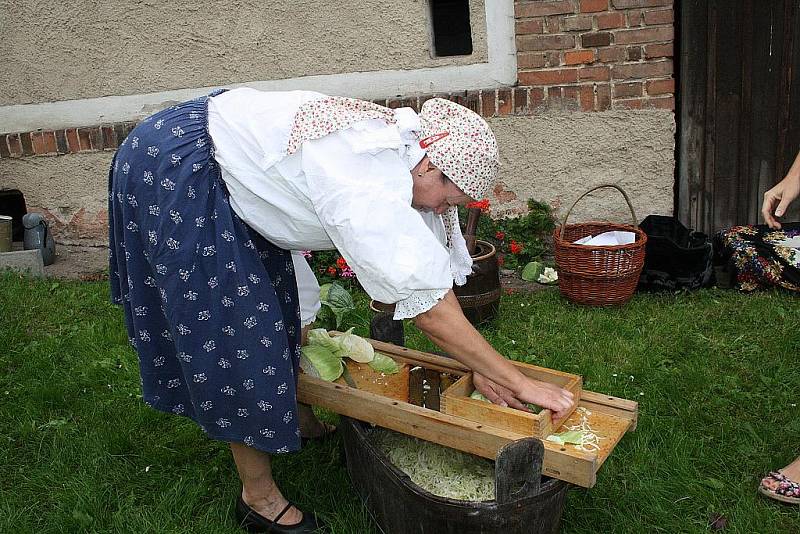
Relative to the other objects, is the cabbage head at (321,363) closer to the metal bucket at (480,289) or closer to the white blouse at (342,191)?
the white blouse at (342,191)

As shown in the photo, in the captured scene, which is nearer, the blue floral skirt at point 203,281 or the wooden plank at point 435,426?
the wooden plank at point 435,426

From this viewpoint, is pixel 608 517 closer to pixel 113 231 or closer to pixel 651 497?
pixel 651 497

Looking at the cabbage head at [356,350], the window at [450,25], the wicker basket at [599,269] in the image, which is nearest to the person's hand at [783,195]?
the wicker basket at [599,269]

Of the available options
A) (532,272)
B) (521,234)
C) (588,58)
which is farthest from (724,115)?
(532,272)

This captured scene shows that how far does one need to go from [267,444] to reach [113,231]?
0.94 meters

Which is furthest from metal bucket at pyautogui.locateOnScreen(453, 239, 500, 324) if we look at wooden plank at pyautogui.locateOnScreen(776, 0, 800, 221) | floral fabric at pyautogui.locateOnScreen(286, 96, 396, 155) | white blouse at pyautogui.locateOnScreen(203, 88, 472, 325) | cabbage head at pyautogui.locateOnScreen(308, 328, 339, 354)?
wooden plank at pyautogui.locateOnScreen(776, 0, 800, 221)

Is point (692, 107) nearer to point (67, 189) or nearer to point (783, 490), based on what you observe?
point (783, 490)

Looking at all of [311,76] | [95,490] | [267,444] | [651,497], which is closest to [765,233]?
[651,497]

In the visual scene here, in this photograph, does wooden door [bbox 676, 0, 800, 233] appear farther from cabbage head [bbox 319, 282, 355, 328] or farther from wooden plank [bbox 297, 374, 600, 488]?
wooden plank [bbox 297, 374, 600, 488]

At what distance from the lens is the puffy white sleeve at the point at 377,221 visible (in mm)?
2127

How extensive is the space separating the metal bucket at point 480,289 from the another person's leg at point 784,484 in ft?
6.38

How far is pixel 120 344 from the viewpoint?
183 inches

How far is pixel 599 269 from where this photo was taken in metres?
4.82

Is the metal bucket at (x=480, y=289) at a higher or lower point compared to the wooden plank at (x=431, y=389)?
lower
